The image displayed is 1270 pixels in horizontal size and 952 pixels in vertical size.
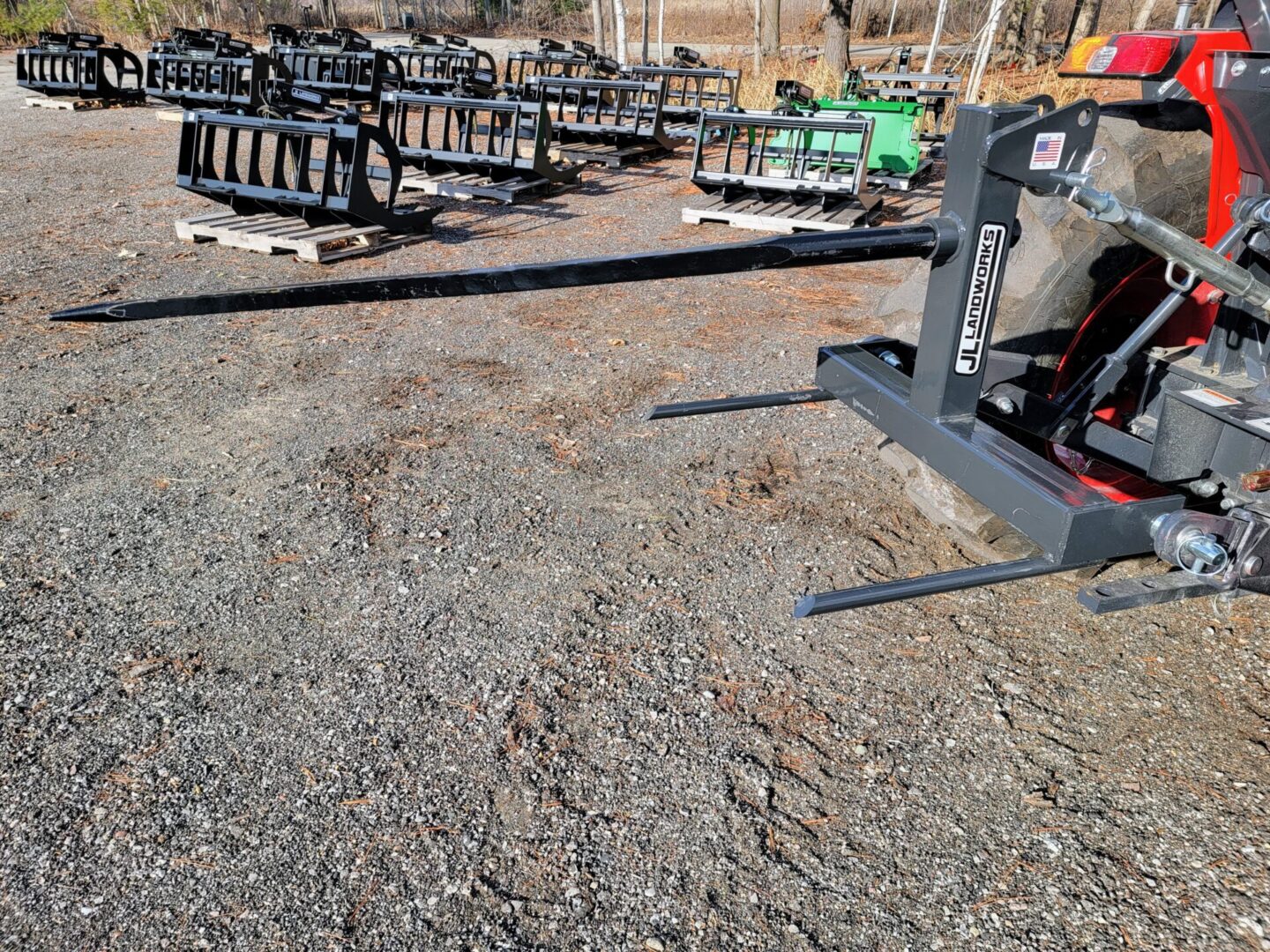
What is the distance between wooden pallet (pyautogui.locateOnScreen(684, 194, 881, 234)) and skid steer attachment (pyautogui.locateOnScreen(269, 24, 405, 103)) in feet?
24.5

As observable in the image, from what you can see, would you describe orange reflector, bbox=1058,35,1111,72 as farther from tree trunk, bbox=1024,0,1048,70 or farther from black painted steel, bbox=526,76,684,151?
tree trunk, bbox=1024,0,1048,70

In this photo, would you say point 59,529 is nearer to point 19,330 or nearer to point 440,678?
point 440,678

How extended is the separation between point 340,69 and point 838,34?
345 inches

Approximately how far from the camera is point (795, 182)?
28.8 feet

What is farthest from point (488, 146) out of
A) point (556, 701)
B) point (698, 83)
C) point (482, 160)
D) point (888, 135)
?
point (556, 701)

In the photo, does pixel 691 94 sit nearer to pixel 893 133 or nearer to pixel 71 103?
pixel 893 133

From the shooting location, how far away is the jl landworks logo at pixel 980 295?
7.48 feet

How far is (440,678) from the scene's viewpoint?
2910mm

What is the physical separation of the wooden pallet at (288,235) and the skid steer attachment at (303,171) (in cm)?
10

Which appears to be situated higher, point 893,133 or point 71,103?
point 893,133

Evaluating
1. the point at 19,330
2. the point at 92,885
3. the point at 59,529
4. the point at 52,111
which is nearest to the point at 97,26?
the point at 52,111

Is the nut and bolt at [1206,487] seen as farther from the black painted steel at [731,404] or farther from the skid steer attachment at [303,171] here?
the skid steer attachment at [303,171]

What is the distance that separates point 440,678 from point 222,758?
2.09ft

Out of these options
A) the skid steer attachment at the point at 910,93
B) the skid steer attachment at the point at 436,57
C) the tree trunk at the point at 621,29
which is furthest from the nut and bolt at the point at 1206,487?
the tree trunk at the point at 621,29
